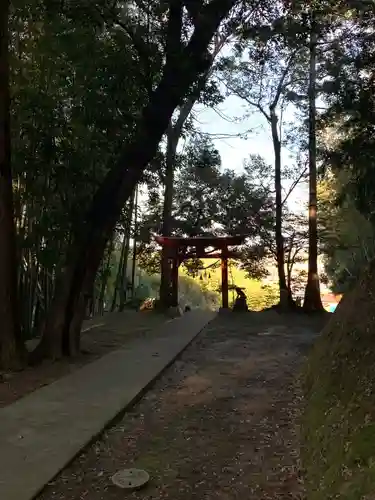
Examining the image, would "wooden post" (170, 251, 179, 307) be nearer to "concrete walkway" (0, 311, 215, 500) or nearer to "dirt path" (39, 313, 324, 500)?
"concrete walkway" (0, 311, 215, 500)

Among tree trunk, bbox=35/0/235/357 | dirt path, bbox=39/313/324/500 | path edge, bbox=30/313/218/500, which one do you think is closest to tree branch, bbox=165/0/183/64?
tree trunk, bbox=35/0/235/357

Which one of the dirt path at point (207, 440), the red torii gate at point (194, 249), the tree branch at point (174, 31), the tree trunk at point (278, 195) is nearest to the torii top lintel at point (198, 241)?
the red torii gate at point (194, 249)

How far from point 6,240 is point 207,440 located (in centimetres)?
325

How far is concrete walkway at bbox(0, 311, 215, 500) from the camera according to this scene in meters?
3.34

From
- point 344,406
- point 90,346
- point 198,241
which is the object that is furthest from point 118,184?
point 198,241

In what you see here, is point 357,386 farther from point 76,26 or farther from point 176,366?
point 76,26

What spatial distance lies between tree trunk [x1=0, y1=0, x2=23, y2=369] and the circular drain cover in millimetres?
3192

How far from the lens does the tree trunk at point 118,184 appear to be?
6594 millimetres

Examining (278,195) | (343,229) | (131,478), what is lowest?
(131,478)

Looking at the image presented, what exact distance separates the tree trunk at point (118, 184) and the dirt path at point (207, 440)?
148cm

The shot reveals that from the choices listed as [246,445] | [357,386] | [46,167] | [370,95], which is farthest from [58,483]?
[370,95]

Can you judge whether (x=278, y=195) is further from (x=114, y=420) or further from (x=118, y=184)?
(x=114, y=420)

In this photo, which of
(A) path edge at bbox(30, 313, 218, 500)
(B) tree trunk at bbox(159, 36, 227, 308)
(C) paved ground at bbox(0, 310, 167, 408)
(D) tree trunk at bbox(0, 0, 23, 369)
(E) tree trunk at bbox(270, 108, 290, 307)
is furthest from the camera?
(E) tree trunk at bbox(270, 108, 290, 307)

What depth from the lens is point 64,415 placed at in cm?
457
